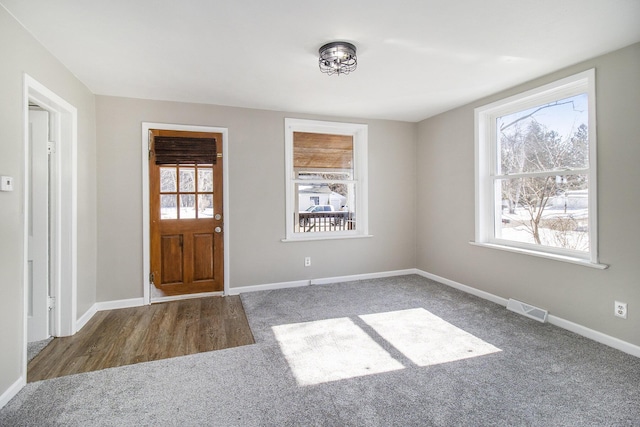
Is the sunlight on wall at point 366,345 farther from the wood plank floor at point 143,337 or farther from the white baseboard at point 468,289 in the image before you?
the white baseboard at point 468,289

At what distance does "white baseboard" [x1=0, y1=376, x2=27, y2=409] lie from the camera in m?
1.93

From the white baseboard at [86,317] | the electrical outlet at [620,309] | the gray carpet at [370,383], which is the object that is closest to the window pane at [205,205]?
the white baseboard at [86,317]

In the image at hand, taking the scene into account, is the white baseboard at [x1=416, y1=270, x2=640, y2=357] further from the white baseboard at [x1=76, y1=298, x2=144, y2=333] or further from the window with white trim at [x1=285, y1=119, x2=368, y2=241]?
the white baseboard at [x1=76, y1=298, x2=144, y2=333]

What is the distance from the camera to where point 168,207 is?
13.0 feet

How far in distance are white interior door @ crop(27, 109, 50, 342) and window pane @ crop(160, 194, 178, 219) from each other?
1.24 metres

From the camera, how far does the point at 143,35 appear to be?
2326 millimetres

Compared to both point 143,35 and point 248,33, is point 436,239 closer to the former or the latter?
point 248,33

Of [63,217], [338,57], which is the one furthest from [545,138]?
[63,217]

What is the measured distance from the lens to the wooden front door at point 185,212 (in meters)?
3.91

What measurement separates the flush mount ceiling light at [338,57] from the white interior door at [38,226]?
2391mm

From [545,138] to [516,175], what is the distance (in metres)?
0.45

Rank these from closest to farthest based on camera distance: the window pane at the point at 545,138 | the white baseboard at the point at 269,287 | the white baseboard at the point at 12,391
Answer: the white baseboard at the point at 12,391
the window pane at the point at 545,138
the white baseboard at the point at 269,287

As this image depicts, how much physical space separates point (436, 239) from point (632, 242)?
227 centimetres

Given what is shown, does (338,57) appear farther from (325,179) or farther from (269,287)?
(269,287)
